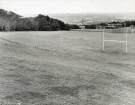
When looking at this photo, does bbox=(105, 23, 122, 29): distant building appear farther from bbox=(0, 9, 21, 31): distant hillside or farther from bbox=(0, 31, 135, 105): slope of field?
bbox=(0, 9, 21, 31): distant hillside

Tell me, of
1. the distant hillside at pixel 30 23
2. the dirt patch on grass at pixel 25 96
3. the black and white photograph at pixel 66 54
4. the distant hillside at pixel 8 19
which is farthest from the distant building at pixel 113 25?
the dirt patch on grass at pixel 25 96

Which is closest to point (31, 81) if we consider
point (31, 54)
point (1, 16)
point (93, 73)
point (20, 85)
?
point (20, 85)

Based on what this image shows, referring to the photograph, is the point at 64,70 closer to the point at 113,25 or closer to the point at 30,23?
the point at 113,25

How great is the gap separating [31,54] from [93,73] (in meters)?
1.49

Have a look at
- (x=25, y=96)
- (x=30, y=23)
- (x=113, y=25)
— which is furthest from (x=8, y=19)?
(x=25, y=96)

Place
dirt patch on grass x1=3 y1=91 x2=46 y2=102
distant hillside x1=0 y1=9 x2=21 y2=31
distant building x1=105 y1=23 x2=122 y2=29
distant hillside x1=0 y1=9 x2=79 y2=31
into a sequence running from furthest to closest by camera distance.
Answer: distant hillside x1=0 y1=9 x2=21 y2=31
distant hillside x1=0 y1=9 x2=79 y2=31
distant building x1=105 y1=23 x2=122 y2=29
dirt patch on grass x1=3 y1=91 x2=46 y2=102

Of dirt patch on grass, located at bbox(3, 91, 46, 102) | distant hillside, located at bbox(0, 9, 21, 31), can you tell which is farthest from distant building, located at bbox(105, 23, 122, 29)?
dirt patch on grass, located at bbox(3, 91, 46, 102)

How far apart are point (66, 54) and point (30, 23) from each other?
1.30m

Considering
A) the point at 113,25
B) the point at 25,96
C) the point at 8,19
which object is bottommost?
the point at 25,96

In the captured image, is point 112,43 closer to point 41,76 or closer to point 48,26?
point 48,26

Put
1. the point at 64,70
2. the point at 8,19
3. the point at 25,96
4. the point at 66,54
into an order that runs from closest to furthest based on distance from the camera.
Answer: the point at 25,96
the point at 64,70
the point at 66,54
the point at 8,19

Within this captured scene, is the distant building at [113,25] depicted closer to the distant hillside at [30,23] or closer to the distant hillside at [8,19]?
the distant hillside at [30,23]

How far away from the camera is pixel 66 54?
13.0 feet

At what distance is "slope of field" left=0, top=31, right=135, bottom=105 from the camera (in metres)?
1.98
